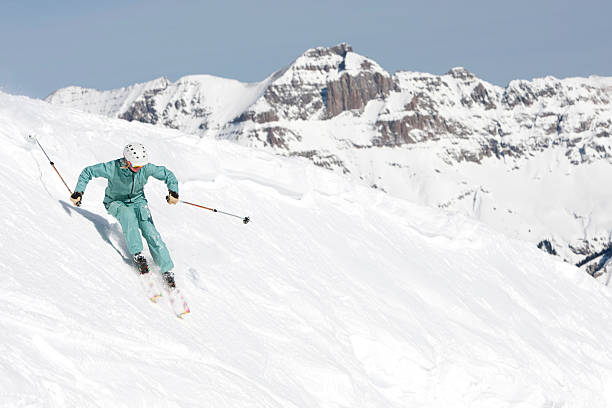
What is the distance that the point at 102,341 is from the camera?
740cm

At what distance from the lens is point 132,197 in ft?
34.3

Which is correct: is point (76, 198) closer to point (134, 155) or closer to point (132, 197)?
point (132, 197)

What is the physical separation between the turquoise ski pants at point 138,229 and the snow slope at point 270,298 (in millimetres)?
389

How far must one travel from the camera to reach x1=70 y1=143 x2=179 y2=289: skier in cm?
1000

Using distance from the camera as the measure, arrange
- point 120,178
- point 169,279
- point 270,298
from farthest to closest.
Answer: point 270,298, point 120,178, point 169,279

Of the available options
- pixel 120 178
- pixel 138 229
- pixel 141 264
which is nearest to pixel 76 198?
pixel 120 178

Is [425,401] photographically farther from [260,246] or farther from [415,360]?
[260,246]

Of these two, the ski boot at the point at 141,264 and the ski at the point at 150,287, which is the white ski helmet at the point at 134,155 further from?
the ski at the point at 150,287

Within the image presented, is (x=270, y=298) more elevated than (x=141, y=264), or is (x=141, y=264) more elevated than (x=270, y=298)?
(x=141, y=264)

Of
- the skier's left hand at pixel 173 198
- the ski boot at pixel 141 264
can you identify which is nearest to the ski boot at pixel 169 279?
the ski boot at pixel 141 264

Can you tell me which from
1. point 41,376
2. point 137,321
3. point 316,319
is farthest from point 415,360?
point 41,376

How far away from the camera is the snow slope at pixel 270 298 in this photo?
289 inches

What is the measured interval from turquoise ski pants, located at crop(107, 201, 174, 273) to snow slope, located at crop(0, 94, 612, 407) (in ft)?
1.28

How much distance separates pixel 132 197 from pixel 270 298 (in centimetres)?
295
